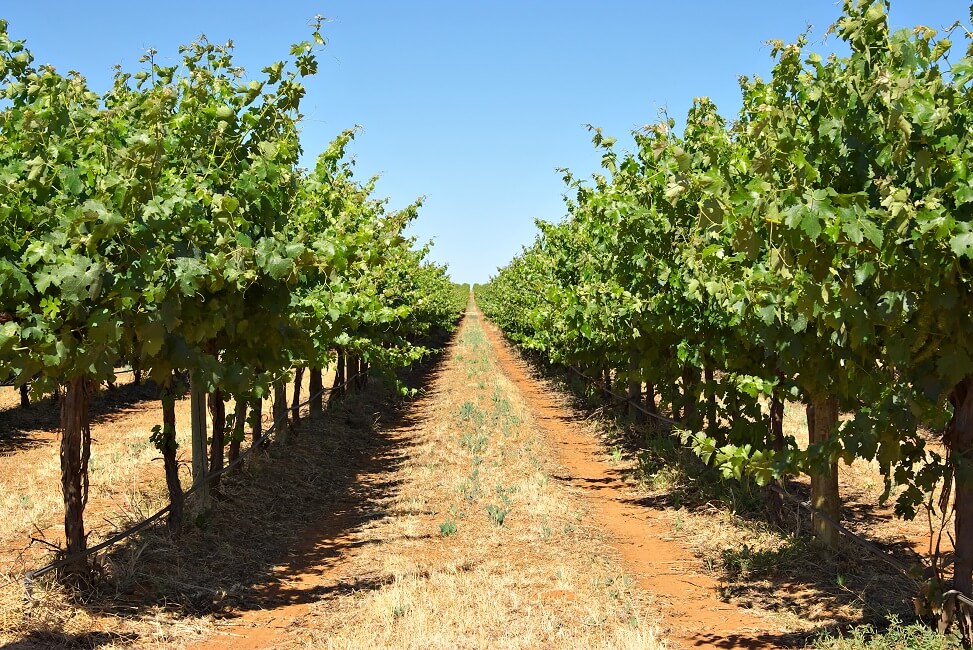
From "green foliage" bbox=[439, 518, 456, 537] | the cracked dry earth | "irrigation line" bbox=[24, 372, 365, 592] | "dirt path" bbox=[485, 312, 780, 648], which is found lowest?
"dirt path" bbox=[485, 312, 780, 648]

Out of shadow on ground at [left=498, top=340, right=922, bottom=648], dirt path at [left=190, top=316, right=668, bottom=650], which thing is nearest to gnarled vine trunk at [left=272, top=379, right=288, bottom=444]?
dirt path at [left=190, top=316, right=668, bottom=650]

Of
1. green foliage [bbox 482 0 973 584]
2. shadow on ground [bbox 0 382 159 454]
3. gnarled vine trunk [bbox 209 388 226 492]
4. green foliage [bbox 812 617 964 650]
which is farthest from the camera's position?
shadow on ground [bbox 0 382 159 454]

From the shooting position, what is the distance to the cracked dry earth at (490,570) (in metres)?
6.71

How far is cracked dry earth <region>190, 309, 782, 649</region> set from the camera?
264 inches

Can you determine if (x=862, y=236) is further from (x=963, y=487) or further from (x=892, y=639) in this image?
(x=892, y=639)

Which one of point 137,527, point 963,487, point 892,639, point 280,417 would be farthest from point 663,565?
point 280,417

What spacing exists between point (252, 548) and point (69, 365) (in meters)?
4.09

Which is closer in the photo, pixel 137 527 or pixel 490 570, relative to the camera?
pixel 137 527

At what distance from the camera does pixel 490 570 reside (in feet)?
27.7

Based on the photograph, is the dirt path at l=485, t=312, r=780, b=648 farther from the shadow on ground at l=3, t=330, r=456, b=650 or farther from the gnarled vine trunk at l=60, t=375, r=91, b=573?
the gnarled vine trunk at l=60, t=375, r=91, b=573

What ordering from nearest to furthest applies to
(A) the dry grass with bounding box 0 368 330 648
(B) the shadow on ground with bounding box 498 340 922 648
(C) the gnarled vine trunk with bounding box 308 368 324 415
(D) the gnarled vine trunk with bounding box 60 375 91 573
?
(A) the dry grass with bounding box 0 368 330 648
(B) the shadow on ground with bounding box 498 340 922 648
(D) the gnarled vine trunk with bounding box 60 375 91 573
(C) the gnarled vine trunk with bounding box 308 368 324 415

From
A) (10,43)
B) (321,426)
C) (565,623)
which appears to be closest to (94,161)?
(10,43)

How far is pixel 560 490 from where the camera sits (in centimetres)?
1230

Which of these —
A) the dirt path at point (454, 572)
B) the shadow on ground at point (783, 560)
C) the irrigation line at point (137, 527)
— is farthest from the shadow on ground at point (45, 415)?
the shadow on ground at point (783, 560)
